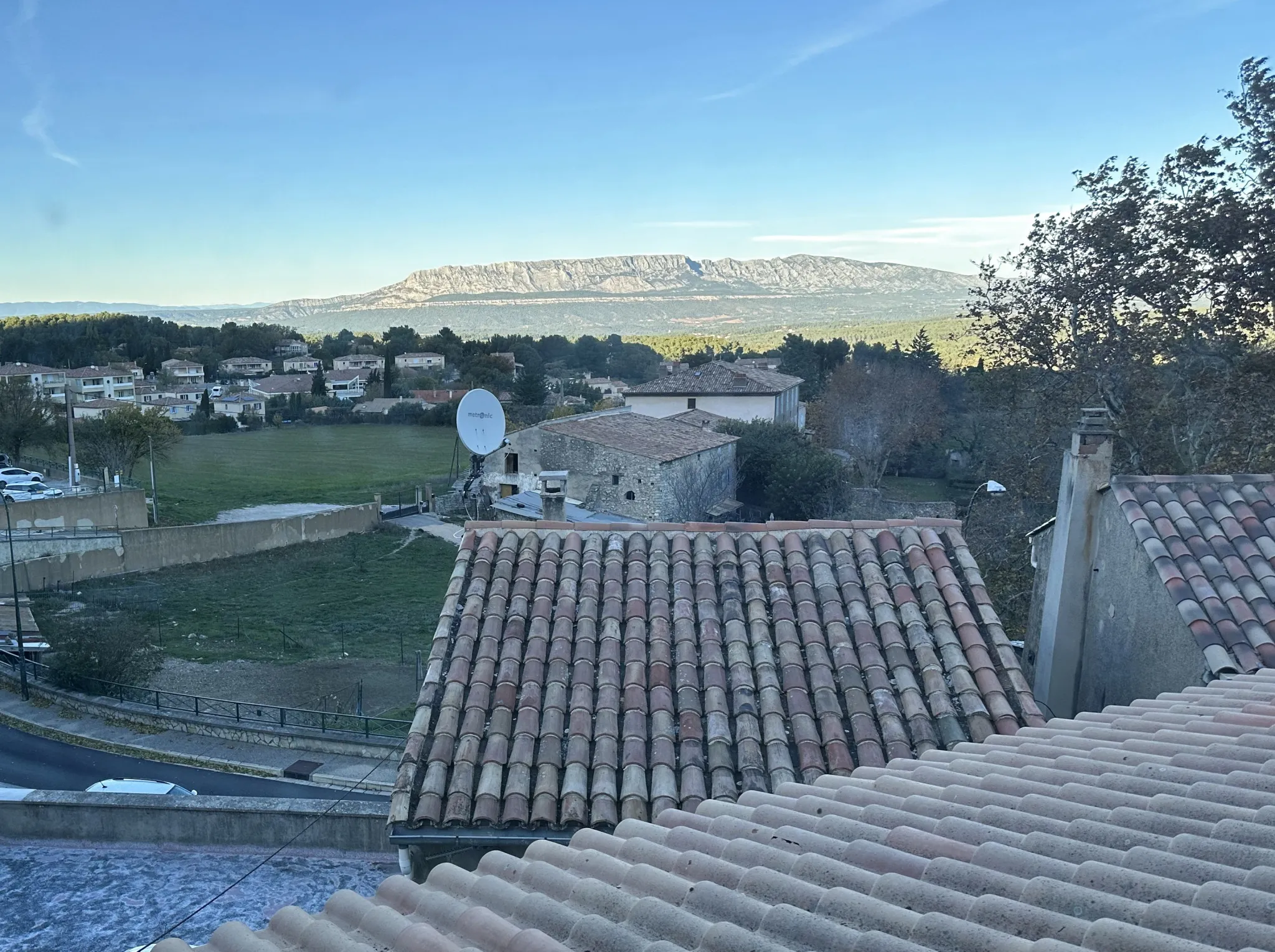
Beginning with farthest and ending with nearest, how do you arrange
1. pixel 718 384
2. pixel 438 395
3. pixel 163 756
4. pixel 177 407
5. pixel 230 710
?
pixel 438 395 < pixel 177 407 < pixel 718 384 < pixel 230 710 < pixel 163 756

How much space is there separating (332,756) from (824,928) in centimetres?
1647

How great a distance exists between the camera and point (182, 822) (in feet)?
26.9

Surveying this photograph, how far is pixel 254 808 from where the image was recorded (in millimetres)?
8258

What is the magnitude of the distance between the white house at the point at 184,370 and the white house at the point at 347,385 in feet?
43.3

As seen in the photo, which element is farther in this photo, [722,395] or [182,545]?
[722,395]

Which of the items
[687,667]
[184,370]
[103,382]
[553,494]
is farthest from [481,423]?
[184,370]

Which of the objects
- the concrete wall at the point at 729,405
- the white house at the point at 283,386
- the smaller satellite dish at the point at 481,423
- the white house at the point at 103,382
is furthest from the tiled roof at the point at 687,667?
the white house at the point at 283,386

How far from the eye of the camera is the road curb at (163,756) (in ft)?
52.4

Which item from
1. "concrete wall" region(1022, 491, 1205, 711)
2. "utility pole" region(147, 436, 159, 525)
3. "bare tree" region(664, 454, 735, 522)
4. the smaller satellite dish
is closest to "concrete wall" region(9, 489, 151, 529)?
"utility pole" region(147, 436, 159, 525)

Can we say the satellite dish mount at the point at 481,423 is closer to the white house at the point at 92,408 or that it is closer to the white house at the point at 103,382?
the white house at the point at 92,408

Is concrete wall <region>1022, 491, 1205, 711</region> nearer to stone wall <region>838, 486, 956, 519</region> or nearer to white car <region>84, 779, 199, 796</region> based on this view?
white car <region>84, 779, 199, 796</region>

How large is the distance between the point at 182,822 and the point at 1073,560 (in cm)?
820

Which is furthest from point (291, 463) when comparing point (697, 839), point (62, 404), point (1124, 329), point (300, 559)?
point (697, 839)

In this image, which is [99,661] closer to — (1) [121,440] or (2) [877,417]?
(1) [121,440]
